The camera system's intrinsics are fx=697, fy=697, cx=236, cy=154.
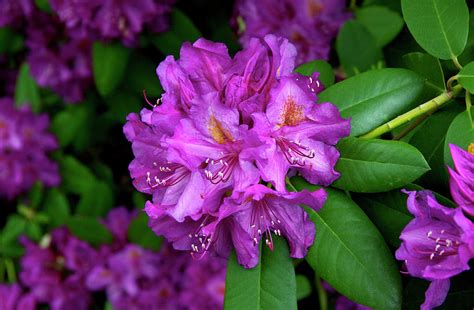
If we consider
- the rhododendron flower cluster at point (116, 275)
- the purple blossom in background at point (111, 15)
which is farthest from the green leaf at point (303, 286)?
the purple blossom in background at point (111, 15)

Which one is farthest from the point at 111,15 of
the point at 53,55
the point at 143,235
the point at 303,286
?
the point at 303,286

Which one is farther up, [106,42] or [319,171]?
[319,171]

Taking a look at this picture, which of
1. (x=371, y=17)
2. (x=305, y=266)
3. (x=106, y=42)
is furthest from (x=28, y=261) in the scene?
(x=371, y=17)

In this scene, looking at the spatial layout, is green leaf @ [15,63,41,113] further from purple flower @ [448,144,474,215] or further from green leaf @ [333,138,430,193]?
purple flower @ [448,144,474,215]

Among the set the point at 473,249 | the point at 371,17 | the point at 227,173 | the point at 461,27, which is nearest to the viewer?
the point at 473,249

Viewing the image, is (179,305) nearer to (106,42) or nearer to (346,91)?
(106,42)

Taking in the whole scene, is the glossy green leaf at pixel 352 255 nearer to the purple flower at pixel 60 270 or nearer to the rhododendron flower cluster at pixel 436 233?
the rhododendron flower cluster at pixel 436 233
